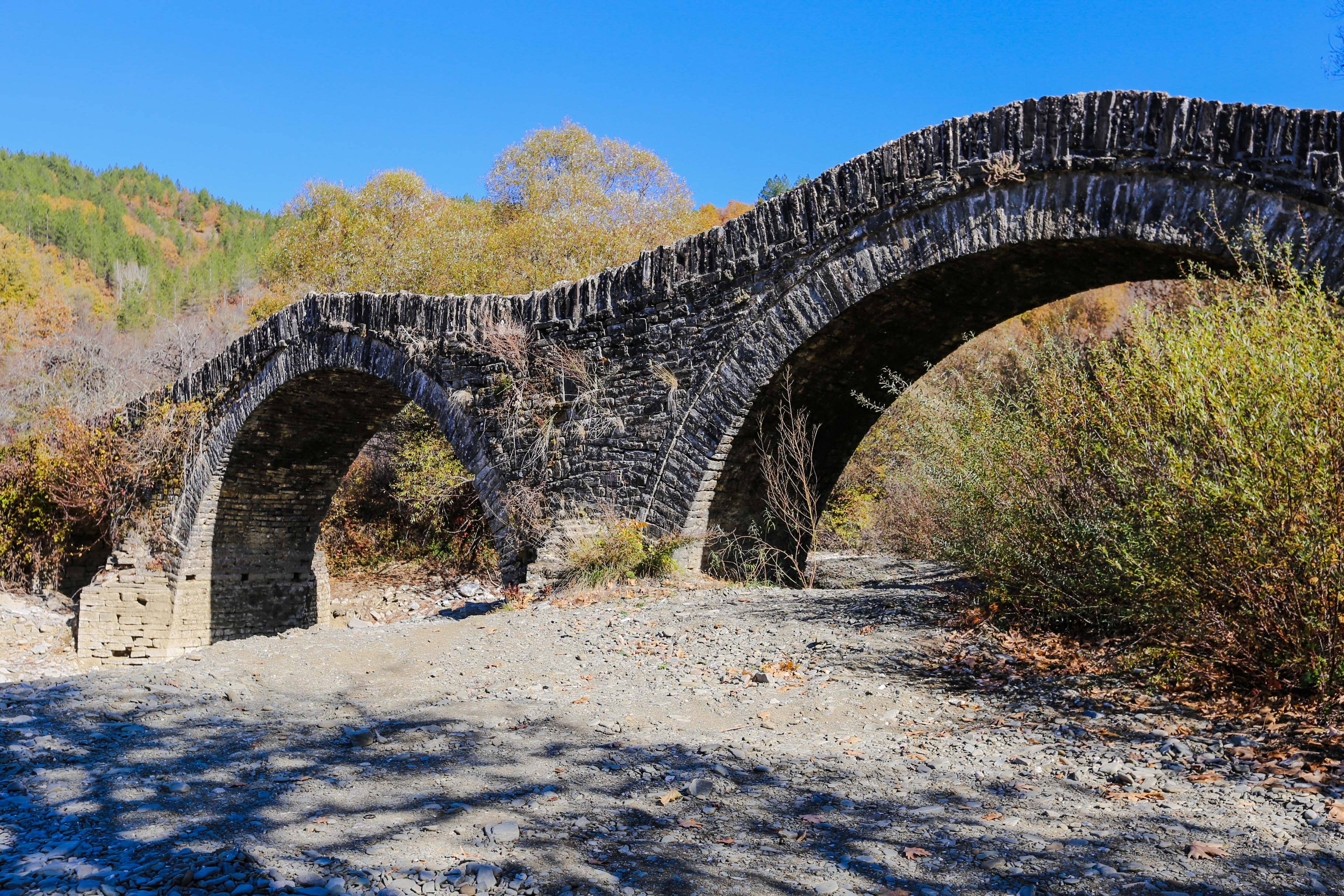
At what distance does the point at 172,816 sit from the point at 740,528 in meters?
6.03

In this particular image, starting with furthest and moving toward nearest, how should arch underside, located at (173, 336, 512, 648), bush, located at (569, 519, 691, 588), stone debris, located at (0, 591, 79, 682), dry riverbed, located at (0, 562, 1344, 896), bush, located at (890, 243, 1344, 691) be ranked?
stone debris, located at (0, 591, 79, 682) < arch underside, located at (173, 336, 512, 648) < bush, located at (569, 519, 691, 588) < bush, located at (890, 243, 1344, 691) < dry riverbed, located at (0, 562, 1344, 896)

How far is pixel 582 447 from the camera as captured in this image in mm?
8758

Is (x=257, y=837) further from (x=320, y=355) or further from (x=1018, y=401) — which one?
(x=320, y=355)

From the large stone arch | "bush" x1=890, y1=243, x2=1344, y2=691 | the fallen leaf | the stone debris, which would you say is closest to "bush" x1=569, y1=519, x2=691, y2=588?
the large stone arch

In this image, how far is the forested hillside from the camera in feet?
165

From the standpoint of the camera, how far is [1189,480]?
389 centimetres

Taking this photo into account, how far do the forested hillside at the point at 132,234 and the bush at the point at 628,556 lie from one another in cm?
3369

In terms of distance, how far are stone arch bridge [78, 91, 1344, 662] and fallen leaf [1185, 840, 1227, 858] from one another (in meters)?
3.18

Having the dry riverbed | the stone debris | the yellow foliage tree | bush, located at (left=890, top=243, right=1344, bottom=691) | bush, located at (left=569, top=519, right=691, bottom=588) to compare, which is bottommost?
the stone debris

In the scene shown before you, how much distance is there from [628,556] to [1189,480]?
497 cm

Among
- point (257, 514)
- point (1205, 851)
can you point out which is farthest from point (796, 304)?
point (257, 514)

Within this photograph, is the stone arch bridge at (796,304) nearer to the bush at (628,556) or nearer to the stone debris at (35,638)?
the bush at (628,556)

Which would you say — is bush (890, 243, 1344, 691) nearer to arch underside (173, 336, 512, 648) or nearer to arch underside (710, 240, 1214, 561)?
arch underside (710, 240, 1214, 561)

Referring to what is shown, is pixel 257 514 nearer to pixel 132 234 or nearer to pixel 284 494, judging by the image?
pixel 284 494
